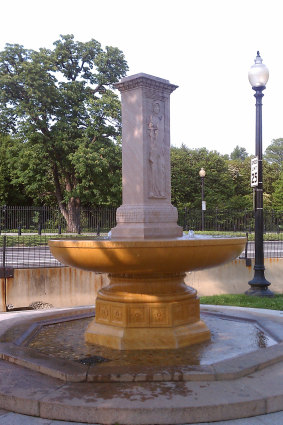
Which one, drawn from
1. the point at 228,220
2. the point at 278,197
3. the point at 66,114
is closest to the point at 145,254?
the point at 228,220

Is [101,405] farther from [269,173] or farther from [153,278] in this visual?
[269,173]

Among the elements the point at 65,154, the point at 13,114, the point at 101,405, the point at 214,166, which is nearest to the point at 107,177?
the point at 65,154

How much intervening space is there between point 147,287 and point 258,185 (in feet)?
19.3

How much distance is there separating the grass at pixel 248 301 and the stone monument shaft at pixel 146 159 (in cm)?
358

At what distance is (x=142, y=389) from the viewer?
12.9 feet

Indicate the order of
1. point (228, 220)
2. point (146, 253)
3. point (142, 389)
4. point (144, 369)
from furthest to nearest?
1. point (228, 220)
2. point (146, 253)
3. point (144, 369)
4. point (142, 389)

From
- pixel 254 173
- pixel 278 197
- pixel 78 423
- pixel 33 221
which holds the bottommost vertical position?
pixel 78 423

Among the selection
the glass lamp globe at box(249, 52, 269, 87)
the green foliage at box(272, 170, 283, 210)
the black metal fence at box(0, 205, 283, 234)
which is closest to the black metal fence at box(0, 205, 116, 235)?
the black metal fence at box(0, 205, 283, 234)

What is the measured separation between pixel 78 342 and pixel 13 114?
3044cm

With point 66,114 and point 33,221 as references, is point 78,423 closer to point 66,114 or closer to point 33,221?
point 33,221

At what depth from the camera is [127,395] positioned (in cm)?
378

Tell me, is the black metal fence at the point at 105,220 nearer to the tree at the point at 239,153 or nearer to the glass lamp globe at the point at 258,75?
the glass lamp globe at the point at 258,75

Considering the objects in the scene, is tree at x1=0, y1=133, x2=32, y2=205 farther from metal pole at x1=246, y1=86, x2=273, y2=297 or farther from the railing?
metal pole at x1=246, y1=86, x2=273, y2=297

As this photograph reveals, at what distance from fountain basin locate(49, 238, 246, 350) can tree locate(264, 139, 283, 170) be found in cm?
8743
